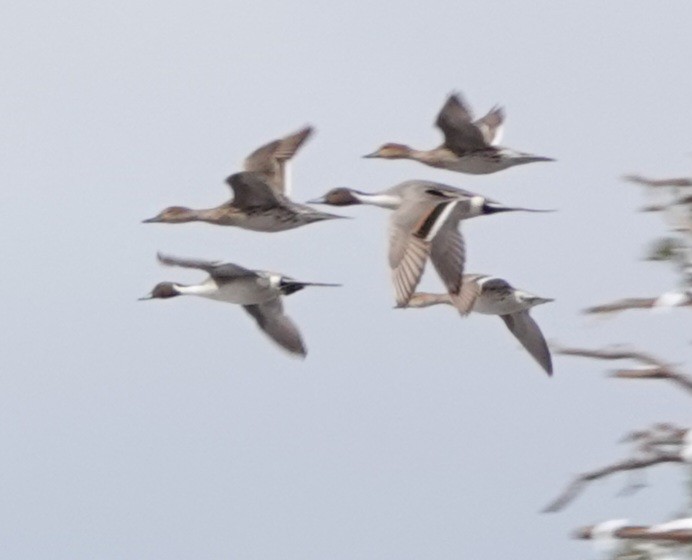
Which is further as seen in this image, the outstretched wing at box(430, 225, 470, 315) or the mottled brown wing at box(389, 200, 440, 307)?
the outstretched wing at box(430, 225, 470, 315)

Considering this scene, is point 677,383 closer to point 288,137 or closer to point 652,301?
point 652,301

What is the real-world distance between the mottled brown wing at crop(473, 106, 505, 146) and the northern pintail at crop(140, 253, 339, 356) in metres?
2.96

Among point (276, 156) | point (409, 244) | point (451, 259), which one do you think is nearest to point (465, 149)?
point (276, 156)

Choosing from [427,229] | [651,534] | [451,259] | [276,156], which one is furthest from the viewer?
[276,156]

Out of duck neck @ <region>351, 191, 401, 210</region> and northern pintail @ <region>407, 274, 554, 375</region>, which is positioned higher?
duck neck @ <region>351, 191, 401, 210</region>

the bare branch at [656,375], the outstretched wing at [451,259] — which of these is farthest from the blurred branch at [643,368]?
the outstretched wing at [451,259]

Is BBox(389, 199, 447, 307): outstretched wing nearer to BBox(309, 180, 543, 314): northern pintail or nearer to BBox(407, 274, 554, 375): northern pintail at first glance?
BBox(309, 180, 543, 314): northern pintail

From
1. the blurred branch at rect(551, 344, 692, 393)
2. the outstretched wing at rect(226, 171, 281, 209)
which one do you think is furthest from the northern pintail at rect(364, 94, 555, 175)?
the blurred branch at rect(551, 344, 692, 393)

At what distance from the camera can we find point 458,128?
2072 cm

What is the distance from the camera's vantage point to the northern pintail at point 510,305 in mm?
18812

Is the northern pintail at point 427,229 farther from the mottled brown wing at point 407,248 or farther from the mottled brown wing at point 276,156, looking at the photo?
the mottled brown wing at point 276,156

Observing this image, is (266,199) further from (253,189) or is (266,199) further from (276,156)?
(276,156)

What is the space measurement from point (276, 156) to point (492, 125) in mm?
2517

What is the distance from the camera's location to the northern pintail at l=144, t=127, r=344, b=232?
19.8 meters
